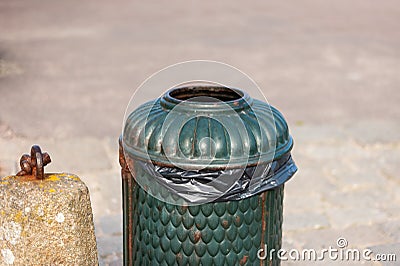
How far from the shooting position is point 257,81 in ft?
28.8

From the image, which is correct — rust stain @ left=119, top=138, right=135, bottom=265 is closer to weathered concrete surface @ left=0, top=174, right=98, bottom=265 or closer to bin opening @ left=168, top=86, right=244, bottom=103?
weathered concrete surface @ left=0, top=174, right=98, bottom=265

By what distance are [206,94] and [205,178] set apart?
0.63 meters

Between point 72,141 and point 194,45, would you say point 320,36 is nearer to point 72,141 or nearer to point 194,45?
point 194,45

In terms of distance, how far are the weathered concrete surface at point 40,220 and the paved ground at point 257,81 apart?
129 centimetres

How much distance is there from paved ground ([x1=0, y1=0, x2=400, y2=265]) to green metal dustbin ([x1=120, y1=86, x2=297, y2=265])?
1319 millimetres

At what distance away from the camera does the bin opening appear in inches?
143

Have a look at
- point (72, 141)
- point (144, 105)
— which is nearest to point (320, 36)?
point (72, 141)

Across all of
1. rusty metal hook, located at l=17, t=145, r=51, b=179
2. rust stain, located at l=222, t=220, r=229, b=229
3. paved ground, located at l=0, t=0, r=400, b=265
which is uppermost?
rusty metal hook, located at l=17, t=145, r=51, b=179

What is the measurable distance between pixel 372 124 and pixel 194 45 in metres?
4.01

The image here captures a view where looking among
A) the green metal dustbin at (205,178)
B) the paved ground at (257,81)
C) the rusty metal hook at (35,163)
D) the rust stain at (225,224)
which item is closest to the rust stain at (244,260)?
the green metal dustbin at (205,178)

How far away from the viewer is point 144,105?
3572 mm

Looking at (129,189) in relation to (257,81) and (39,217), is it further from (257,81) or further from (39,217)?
(257,81)

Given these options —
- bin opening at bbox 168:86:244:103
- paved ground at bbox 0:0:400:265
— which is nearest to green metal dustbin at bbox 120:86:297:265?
bin opening at bbox 168:86:244:103

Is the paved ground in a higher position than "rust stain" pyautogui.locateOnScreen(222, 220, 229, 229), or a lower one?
lower
